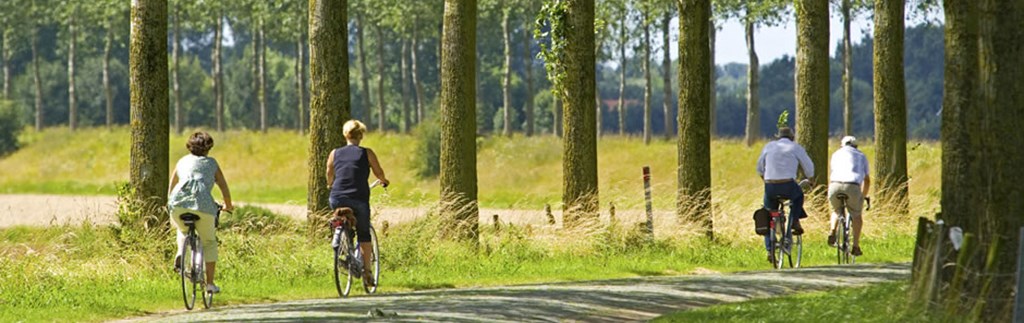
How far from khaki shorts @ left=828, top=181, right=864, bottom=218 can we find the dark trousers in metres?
0.86

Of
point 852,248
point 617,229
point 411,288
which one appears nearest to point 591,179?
point 617,229

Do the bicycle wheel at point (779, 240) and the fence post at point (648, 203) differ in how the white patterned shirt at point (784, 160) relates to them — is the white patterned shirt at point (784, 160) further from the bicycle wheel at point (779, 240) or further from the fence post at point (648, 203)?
the fence post at point (648, 203)

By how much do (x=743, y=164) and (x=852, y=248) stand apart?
35.2m

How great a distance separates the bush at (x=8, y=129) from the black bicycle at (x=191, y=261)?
65.2 m

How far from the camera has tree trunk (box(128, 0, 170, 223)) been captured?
20078mm

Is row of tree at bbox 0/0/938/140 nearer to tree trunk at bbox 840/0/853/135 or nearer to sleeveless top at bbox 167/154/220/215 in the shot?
tree trunk at bbox 840/0/853/135

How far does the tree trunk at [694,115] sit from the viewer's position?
2547 centimetres

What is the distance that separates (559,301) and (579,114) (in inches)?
341

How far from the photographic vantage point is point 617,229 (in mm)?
24391

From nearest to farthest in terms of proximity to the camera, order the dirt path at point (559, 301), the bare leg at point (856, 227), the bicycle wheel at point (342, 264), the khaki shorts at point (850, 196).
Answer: the dirt path at point (559, 301), the bicycle wheel at point (342, 264), the khaki shorts at point (850, 196), the bare leg at point (856, 227)

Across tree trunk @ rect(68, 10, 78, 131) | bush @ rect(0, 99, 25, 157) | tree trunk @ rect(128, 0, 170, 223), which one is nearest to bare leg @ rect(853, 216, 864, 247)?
tree trunk @ rect(128, 0, 170, 223)

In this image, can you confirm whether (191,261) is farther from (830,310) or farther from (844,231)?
(844,231)

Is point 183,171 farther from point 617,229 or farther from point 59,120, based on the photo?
point 59,120

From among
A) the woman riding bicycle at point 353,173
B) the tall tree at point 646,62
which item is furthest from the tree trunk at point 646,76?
the woman riding bicycle at point 353,173
